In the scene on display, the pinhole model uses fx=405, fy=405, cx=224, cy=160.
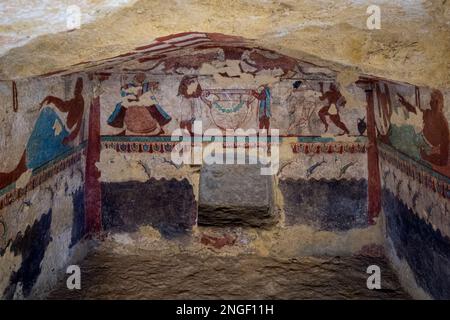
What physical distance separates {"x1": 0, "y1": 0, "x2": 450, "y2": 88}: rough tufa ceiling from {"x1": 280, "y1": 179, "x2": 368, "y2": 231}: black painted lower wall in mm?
1996

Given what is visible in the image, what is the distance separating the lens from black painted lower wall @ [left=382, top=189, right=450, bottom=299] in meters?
2.38

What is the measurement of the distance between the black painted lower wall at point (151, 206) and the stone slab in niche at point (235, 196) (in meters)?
0.21

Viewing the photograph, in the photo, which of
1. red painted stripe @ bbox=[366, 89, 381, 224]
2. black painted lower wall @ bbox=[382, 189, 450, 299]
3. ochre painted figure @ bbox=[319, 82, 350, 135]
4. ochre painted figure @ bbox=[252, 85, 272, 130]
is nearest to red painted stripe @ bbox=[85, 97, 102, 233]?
ochre painted figure @ bbox=[252, 85, 272, 130]

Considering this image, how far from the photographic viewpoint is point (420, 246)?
2.71 m

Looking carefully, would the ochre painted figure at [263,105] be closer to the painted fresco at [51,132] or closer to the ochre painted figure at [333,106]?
the ochre painted figure at [333,106]

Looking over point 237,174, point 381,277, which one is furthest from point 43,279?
point 381,277

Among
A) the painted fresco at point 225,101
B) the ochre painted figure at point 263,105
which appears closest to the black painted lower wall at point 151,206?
the painted fresco at point 225,101

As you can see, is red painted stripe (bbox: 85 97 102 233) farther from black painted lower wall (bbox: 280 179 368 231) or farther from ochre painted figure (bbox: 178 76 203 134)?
black painted lower wall (bbox: 280 179 368 231)

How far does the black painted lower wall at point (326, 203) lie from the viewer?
359cm

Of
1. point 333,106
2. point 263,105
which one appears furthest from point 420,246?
point 263,105

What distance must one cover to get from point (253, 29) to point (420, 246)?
202 centimetres

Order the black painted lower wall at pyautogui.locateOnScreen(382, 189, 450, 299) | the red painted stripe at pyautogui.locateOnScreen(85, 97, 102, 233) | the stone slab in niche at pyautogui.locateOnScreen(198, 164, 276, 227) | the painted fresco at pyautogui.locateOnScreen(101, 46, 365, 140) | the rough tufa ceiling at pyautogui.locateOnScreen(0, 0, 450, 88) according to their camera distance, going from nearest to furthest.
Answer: the rough tufa ceiling at pyautogui.locateOnScreen(0, 0, 450, 88), the black painted lower wall at pyautogui.locateOnScreen(382, 189, 450, 299), the stone slab in niche at pyautogui.locateOnScreen(198, 164, 276, 227), the painted fresco at pyautogui.locateOnScreen(101, 46, 365, 140), the red painted stripe at pyautogui.locateOnScreen(85, 97, 102, 233)

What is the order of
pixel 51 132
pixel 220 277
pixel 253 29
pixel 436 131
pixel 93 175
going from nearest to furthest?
1. pixel 253 29
2. pixel 436 131
3. pixel 51 132
4. pixel 220 277
5. pixel 93 175

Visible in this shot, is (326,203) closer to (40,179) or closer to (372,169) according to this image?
(372,169)
